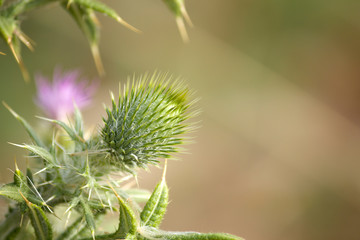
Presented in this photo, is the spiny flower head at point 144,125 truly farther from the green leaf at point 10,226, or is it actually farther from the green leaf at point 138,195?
the green leaf at point 10,226

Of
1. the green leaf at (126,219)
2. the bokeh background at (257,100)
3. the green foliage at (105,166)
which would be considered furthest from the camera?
the bokeh background at (257,100)

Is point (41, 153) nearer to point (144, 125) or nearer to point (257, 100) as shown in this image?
point (144, 125)

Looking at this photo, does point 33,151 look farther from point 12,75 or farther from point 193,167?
point 193,167

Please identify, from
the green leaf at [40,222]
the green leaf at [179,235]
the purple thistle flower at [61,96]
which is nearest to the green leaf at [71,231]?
the green leaf at [40,222]

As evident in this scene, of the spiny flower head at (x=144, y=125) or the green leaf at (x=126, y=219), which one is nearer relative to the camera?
the green leaf at (x=126, y=219)

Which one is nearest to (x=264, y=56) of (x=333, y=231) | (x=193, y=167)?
(x=193, y=167)

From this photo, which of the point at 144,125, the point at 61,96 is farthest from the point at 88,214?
the point at 61,96
